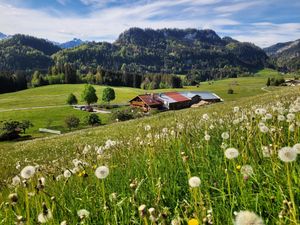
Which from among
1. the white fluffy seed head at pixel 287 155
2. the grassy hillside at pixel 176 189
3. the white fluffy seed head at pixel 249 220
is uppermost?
the white fluffy seed head at pixel 287 155

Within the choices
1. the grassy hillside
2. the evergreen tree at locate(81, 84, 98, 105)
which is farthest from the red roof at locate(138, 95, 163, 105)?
the grassy hillside

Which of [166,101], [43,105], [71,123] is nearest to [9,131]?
[71,123]

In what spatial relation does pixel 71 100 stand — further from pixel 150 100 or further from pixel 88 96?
pixel 150 100

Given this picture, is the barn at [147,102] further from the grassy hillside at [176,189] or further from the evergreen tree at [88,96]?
the grassy hillside at [176,189]

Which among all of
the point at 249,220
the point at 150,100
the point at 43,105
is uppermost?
the point at 249,220

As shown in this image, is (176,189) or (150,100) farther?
(150,100)

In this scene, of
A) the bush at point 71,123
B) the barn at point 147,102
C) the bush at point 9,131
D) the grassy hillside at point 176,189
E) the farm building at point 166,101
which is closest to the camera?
the grassy hillside at point 176,189

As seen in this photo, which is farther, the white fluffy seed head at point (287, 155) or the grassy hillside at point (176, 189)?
the grassy hillside at point (176, 189)

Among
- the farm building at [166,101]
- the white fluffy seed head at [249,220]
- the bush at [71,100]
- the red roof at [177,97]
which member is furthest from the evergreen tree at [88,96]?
the white fluffy seed head at [249,220]

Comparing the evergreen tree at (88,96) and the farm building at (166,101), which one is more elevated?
the evergreen tree at (88,96)

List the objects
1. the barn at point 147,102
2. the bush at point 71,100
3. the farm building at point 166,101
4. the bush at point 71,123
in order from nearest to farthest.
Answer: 1. the bush at point 71,123
2. the barn at point 147,102
3. the farm building at point 166,101
4. the bush at point 71,100

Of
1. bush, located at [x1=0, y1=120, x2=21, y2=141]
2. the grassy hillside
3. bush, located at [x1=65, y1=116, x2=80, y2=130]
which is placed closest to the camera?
the grassy hillside

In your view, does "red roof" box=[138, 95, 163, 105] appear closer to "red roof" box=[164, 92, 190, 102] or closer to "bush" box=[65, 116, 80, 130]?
"red roof" box=[164, 92, 190, 102]

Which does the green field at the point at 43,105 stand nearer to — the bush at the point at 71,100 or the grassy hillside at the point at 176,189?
the bush at the point at 71,100
